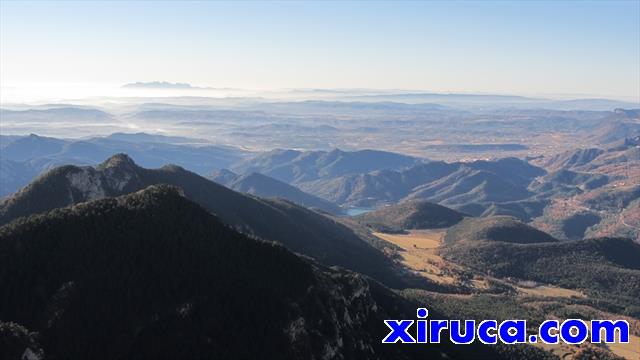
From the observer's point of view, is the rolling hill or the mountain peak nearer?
the rolling hill

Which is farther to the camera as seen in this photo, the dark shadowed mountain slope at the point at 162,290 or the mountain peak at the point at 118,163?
the mountain peak at the point at 118,163

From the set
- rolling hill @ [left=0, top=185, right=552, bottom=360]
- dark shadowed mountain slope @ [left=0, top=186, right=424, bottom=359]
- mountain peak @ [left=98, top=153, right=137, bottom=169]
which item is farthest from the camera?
mountain peak @ [left=98, top=153, right=137, bottom=169]

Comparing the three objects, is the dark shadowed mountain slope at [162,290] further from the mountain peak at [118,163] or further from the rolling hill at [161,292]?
the mountain peak at [118,163]

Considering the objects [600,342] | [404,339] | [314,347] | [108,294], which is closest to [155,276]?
[108,294]

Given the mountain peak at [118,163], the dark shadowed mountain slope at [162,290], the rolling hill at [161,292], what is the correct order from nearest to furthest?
1. the rolling hill at [161,292]
2. the dark shadowed mountain slope at [162,290]
3. the mountain peak at [118,163]

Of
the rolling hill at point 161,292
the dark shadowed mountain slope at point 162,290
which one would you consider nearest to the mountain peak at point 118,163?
the rolling hill at point 161,292

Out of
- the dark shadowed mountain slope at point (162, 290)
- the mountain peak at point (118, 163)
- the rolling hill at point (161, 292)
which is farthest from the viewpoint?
the mountain peak at point (118, 163)

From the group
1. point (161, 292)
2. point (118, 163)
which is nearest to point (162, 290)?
point (161, 292)

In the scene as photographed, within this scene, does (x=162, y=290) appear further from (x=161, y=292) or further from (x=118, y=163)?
(x=118, y=163)

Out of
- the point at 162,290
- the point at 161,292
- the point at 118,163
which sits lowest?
the point at 161,292

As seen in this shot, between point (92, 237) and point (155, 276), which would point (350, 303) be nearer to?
point (155, 276)

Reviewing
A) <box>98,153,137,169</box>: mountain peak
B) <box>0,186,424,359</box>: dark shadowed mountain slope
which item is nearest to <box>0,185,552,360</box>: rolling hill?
<box>0,186,424,359</box>: dark shadowed mountain slope

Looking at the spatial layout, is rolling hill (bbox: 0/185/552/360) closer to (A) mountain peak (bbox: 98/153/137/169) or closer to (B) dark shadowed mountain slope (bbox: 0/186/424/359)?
(B) dark shadowed mountain slope (bbox: 0/186/424/359)
